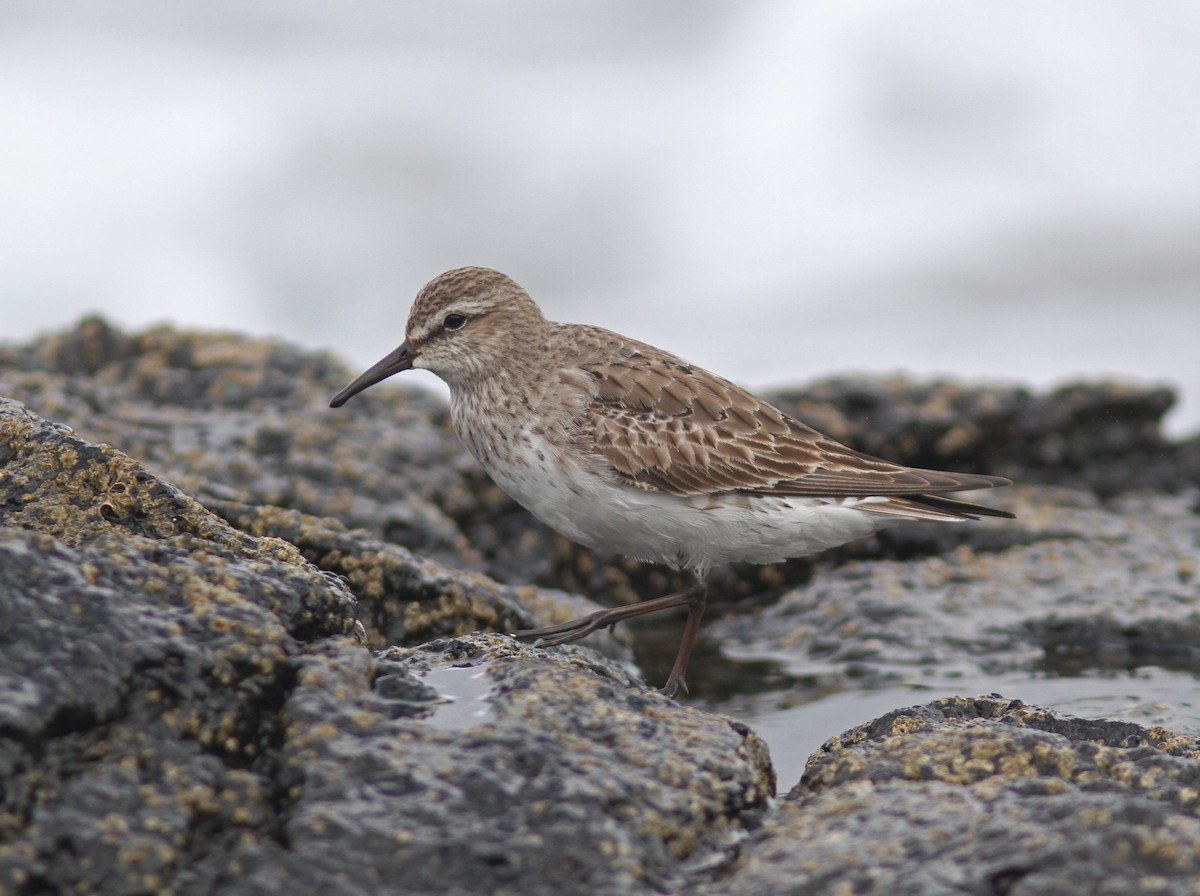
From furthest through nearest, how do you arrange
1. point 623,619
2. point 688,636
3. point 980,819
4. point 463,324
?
1. point 463,324
2. point 688,636
3. point 623,619
4. point 980,819

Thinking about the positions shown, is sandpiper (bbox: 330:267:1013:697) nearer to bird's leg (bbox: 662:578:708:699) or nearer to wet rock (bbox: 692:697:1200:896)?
bird's leg (bbox: 662:578:708:699)

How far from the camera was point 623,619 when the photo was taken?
541 centimetres

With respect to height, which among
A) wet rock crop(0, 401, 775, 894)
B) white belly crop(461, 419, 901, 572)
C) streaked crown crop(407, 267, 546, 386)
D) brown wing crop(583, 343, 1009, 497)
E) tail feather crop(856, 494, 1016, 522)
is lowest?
wet rock crop(0, 401, 775, 894)

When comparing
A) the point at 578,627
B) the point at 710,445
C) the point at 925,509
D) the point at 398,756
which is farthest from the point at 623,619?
the point at 398,756

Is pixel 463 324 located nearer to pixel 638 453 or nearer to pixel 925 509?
pixel 638 453

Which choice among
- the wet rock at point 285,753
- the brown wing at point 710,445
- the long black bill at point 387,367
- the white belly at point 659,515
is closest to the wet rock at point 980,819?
the wet rock at point 285,753

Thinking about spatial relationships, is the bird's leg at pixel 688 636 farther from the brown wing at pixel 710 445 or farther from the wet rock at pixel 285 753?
the wet rock at pixel 285 753

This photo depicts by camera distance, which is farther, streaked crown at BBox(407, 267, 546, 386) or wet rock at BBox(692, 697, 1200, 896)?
streaked crown at BBox(407, 267, 546, 386)

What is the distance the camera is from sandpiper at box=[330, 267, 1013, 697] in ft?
17.9

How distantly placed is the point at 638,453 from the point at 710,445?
430 mm

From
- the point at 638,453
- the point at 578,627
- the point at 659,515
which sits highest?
the point at 638,453

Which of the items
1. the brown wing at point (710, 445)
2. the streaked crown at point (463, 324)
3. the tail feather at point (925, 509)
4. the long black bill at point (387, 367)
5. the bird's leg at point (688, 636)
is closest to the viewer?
the bird's leg at point (688, 636)

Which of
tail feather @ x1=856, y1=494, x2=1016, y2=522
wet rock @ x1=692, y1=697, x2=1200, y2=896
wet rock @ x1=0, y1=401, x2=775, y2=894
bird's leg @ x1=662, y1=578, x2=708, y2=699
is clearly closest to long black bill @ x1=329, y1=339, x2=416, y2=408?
bird's leg @ x1=662, y1=578, x2=708, y2=699

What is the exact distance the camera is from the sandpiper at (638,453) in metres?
5.47
